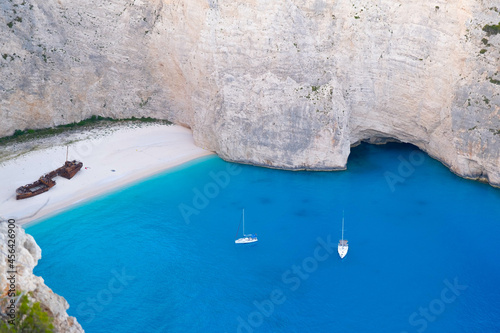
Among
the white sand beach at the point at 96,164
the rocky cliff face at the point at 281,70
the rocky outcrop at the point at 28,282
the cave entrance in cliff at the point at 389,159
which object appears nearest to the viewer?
the rocky outcrop at the point at 28,282

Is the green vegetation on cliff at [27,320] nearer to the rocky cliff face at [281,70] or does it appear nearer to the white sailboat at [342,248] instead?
the white sailboat at [342,248]

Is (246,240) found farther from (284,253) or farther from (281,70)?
(281,70)

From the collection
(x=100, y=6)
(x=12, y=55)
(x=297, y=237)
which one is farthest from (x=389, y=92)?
(x=12, y=55)

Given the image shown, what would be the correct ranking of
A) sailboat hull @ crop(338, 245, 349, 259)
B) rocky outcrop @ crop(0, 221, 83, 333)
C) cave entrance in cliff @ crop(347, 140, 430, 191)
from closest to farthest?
rocky outcrop @ crop(0, 221, 83, 333) → sailboat hull @ crop(338, 245, 349, 259) → cave entrance in cliff @ crop(347, 140, 430, 191)

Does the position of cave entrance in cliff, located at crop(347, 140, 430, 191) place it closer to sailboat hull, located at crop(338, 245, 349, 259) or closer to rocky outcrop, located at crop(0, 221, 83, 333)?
sailboat hull, located at crop(338, 245, 349, 259)

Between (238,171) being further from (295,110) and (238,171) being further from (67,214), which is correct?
(67,214)

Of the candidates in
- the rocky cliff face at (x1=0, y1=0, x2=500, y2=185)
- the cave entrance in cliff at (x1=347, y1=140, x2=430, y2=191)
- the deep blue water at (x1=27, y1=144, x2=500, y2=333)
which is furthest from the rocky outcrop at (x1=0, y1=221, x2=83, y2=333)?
the cave entrance in cliff at (x1=347, y1=140, x2=430, y2=191)

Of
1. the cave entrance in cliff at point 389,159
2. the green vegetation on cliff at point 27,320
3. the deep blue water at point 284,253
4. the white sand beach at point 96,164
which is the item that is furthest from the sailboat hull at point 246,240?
the green vegetation on cliff at point 27,320
